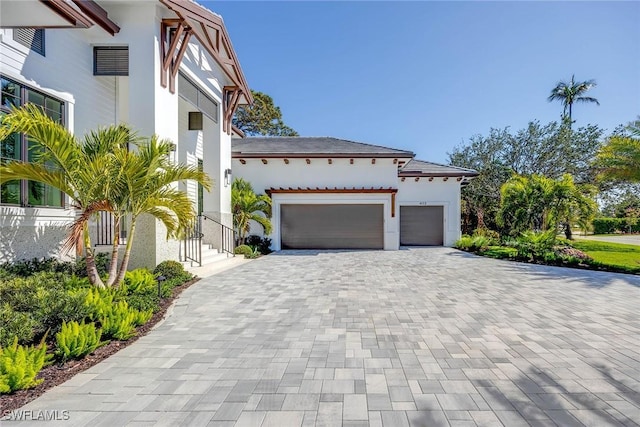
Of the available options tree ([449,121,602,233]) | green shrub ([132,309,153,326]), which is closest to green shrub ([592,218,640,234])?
tree ([449,121,602,233])

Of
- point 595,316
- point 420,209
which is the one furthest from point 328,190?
point 595,316

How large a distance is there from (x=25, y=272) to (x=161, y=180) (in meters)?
3.14

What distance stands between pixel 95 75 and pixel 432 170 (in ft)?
52.5

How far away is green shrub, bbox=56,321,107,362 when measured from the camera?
11.5 ft

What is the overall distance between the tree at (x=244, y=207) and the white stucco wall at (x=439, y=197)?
26.1 ft

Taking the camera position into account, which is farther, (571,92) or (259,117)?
(571,92)

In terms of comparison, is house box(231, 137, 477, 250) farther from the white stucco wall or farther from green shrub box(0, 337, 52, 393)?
green shrub box(0, 337, 52, 393)

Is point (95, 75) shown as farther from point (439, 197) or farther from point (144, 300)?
point (439, 197)

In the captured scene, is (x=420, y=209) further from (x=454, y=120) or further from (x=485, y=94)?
(x=454, y=120)

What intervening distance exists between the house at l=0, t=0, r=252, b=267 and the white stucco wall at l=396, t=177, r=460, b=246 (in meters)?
11.8

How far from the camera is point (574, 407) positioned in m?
2.75

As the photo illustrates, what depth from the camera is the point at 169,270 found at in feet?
24.4

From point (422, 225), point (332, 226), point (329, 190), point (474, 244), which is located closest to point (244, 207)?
point (329, 190)

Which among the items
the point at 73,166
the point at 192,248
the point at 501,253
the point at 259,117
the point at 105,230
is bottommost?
the point at 501,253
